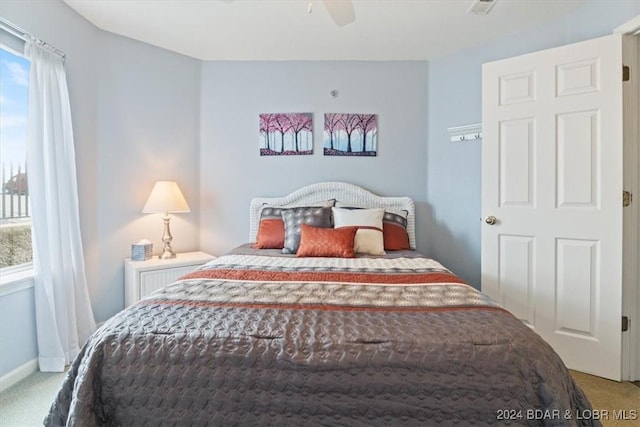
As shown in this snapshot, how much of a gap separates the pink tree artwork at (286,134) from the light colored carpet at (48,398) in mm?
2463

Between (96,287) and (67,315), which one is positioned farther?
(96,287)

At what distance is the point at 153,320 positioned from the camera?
1298mm

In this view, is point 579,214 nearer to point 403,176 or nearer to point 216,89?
point 403,176

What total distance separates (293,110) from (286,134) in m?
0.26

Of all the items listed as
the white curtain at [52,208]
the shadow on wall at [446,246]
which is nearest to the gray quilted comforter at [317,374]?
the white curtain at [52,208]

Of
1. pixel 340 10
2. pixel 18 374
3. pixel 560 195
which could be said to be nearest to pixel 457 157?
pixel 560 195

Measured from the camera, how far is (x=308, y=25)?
2.74 meters

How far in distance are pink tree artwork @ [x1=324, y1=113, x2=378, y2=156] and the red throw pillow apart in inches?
43.5

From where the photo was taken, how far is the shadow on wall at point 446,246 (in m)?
3.15

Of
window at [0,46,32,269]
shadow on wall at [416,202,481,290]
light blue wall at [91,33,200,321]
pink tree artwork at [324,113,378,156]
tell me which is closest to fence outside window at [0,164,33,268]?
window at [0,46,32,269]

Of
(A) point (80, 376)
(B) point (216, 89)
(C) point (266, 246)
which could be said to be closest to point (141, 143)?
(B) point (216, 89)

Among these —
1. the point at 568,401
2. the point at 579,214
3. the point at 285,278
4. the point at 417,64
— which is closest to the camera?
the point at 568,401

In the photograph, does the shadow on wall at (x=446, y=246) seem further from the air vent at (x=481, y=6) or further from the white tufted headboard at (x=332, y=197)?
the air vent at (x=481, y=6)

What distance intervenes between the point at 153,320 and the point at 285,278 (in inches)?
28.1
